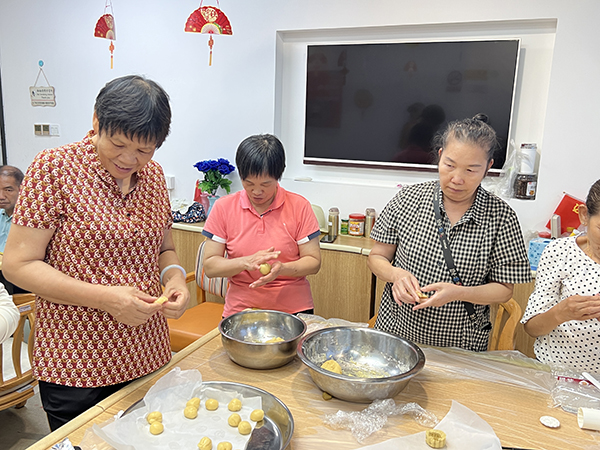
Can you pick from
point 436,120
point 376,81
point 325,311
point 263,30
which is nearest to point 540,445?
point 325,311

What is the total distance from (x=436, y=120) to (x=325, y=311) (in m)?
1.54

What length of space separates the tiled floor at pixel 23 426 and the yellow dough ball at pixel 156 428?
70.9 inches

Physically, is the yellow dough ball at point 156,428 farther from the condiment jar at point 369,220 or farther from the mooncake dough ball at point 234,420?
the condiment jar at point 369,220

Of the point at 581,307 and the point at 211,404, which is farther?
the point at 581,307

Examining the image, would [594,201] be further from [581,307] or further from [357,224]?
[357,224]

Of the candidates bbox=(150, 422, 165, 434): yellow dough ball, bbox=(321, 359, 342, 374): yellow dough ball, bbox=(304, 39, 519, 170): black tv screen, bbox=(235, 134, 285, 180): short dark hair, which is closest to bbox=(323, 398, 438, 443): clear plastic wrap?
bbox=(321, 359, 342, 374): yellow dough ball

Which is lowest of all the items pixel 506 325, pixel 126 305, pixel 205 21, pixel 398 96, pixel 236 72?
pixel 506 325

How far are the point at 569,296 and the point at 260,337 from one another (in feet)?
3.35

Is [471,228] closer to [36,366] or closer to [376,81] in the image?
[36,366]

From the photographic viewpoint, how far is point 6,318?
125 cm

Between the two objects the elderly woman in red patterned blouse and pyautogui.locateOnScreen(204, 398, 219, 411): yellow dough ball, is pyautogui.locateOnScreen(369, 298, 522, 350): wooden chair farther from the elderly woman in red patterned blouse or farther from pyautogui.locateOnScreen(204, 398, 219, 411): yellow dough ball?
the elderly woman in red patterned blouse

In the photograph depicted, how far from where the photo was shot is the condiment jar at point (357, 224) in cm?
335

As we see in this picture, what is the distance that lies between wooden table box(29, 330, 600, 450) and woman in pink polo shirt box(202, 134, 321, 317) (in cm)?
48

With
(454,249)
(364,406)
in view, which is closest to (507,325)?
(454,249)
